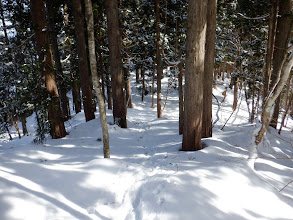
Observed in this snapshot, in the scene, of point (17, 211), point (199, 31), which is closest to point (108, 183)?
point (17, 211)

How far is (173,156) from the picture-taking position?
565cm

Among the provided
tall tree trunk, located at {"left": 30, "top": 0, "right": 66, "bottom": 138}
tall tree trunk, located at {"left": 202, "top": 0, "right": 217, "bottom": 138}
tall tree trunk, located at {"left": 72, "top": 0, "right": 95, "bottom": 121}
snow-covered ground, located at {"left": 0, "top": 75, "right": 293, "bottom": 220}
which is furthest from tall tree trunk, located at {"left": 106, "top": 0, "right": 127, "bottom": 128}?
tall tree trunk, located at {"left": 202, "top": 0, "right": 217, "bottom": 138}

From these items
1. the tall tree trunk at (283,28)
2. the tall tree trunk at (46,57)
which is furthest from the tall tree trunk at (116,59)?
the tall tree trunk at (283,28)

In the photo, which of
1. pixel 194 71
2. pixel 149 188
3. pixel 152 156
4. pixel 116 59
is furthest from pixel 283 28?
pixel 149 188

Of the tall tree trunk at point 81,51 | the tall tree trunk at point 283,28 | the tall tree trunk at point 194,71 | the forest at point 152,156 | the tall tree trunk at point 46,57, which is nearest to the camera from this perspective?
the forest at point 152,156

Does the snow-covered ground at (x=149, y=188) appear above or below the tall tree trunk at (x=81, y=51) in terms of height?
below

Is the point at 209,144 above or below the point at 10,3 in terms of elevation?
below

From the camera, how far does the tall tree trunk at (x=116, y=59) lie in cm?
883

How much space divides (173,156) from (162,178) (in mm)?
1835

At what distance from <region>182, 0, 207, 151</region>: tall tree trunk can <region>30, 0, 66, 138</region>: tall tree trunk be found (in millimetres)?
5477

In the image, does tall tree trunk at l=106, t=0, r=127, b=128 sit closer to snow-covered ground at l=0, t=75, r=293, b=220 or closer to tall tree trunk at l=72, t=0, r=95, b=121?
tall tree trunk at l=72, t=0, r=95, b=121

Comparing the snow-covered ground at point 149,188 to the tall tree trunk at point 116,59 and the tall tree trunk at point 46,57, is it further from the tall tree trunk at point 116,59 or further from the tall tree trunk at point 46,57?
the tall tree trunk at point 116,59

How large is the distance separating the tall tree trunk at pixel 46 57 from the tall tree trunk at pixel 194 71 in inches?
216

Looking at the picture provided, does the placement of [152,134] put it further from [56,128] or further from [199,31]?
[199,31]
